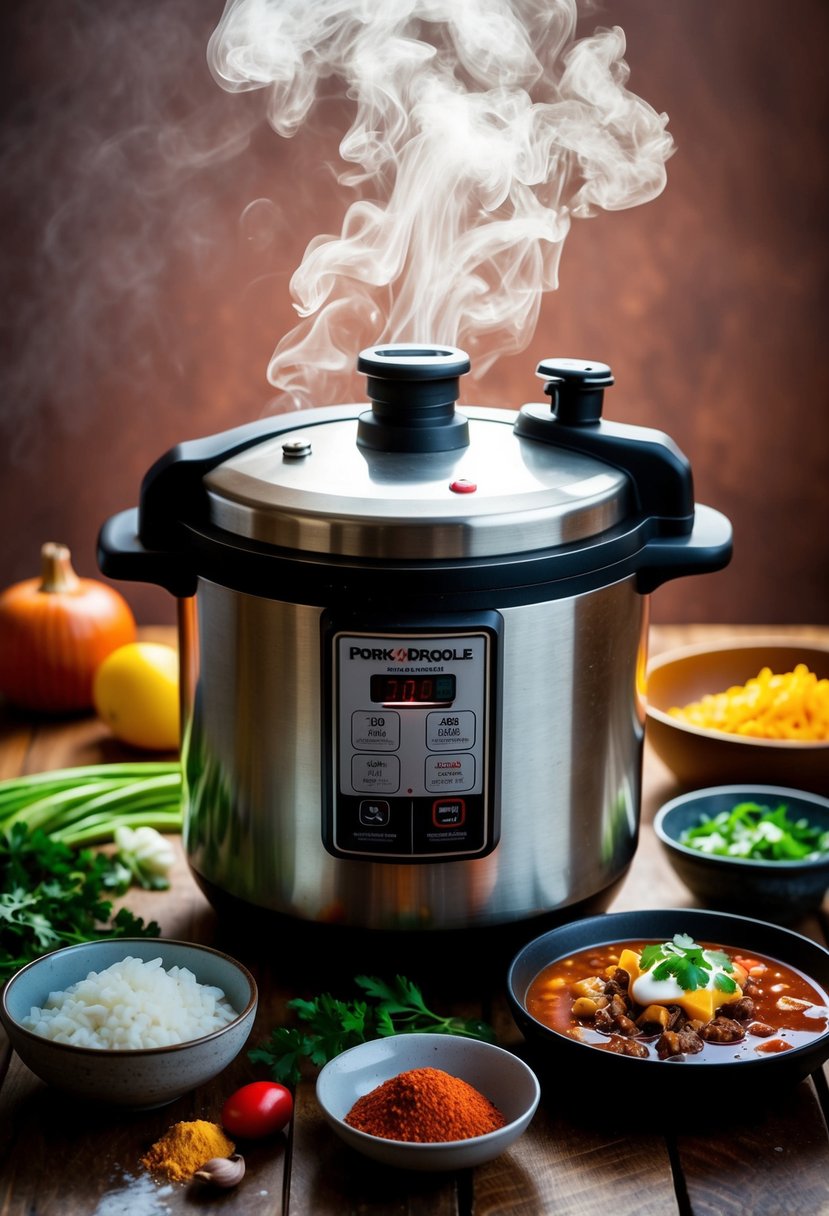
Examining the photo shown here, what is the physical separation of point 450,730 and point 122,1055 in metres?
0.37

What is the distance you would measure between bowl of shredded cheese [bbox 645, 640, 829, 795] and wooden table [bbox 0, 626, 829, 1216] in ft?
1.52

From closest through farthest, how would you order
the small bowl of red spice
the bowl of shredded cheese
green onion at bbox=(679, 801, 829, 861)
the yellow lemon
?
the small bowl of red spice
green onion at bbox=(679, 801, 829, 861)
the bowl of shredded cheese
the yellow lemon

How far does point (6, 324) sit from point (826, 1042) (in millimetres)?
2339

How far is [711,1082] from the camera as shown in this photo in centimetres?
106

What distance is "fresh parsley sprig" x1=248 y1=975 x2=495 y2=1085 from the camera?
1.15 meters

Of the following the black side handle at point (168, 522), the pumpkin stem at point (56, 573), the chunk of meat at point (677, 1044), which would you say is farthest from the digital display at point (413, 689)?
the pumpkin stem at point (56, 573)

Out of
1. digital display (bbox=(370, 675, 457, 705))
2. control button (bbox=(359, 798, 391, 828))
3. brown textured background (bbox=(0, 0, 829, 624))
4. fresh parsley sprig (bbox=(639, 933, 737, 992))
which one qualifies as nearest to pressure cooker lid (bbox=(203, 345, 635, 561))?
digital display (bbox=(370, 675, 457, 705))

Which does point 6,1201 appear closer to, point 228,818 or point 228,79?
point 228,818

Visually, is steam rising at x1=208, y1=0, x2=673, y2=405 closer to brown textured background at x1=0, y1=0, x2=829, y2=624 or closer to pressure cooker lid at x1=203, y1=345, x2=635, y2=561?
pressure cooker lid at x1=203, y1=345, x2=635, y2=561

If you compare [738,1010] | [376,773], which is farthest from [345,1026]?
[738,1010]

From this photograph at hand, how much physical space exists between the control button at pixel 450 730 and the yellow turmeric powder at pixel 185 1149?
359 mm

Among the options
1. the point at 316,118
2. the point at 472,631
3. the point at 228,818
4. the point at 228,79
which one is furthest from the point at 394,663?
the point at 316,118

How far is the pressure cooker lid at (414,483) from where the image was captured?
3.76 feet

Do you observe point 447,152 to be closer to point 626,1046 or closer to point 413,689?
point 413,689
